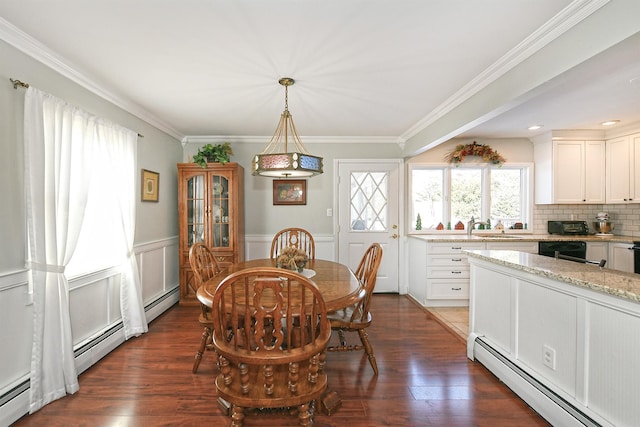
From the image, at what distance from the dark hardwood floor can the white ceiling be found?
6.62ft

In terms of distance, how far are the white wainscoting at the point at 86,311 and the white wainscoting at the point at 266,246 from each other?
3.19 feet

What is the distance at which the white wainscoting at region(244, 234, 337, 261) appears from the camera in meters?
4.30

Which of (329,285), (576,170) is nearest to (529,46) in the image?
(329,285)

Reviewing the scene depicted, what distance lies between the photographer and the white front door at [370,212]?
4.37 metres

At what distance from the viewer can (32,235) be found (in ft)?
6.10

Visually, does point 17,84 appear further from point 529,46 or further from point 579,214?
point 579,214

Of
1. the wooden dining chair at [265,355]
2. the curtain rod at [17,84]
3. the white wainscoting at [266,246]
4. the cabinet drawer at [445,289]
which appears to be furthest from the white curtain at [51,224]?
the cabinet drawer at [445,289]

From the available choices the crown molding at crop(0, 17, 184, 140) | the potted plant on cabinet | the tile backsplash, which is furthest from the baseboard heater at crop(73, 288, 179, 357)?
the tile backsplash

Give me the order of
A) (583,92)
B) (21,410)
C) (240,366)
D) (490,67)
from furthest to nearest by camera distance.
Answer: (583,92) → (490,67) → (21,410) → (240,366)

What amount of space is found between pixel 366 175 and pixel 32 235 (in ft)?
11.9

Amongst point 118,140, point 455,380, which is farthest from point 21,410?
point 455,380

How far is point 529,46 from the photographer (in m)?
1.81

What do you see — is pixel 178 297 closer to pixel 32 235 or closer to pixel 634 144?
pixel 32 235

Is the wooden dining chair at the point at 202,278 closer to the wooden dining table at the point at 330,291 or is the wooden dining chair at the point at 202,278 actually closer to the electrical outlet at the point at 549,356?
the wooden dining table at the point at 330,291
